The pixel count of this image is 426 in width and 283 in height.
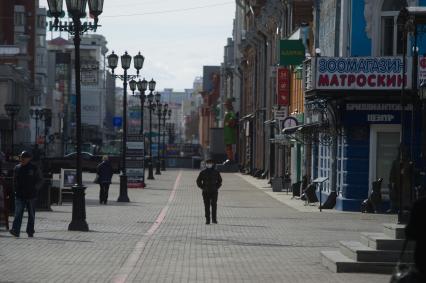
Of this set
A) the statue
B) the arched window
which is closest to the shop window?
the arched window

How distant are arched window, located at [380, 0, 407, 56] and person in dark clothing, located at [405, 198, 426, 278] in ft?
82.2

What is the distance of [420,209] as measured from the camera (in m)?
9.95

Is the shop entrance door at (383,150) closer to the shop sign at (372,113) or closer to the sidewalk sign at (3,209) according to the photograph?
the shop sign at (372,113)

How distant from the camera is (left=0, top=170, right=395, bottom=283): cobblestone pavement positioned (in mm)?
15398

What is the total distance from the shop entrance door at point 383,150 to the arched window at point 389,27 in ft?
7.92

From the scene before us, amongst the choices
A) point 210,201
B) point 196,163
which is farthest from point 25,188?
point 196,163

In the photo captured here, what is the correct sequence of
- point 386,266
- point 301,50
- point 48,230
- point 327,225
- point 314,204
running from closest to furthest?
point 386,266 → point 48,230 → point 327,225 → point 314,204 → point 301,50

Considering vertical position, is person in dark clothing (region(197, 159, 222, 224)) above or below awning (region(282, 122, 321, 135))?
below

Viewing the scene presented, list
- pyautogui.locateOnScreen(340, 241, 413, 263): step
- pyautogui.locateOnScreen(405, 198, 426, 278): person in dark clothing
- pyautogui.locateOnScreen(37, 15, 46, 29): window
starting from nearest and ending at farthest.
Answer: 1. pyautogui.locateOnScreen(405, 198, 426, 278): person in dark clothing
2. pyautogui.locateOnScreen(340, 241, 413, 263): step
3. pyautogui.locateOnScreen(37, 15, 46, 29): window

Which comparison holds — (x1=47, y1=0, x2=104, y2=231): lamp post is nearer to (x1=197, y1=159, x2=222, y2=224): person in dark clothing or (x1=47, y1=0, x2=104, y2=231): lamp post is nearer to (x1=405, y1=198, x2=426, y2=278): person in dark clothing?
(x1=197, y1=159, x2=222, y2=224): person in dark clothing

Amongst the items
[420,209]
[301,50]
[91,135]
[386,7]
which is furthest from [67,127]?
[420,209]

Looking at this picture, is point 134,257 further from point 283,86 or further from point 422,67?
point 283,86

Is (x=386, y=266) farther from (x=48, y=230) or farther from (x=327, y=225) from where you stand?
(x=327, y=225)

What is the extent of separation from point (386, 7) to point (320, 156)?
8.06m
